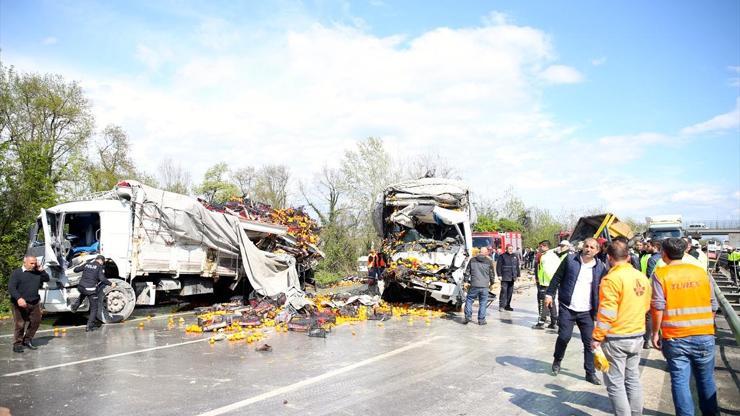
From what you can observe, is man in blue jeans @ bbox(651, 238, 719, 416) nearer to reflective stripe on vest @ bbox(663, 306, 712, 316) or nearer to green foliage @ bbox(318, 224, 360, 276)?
reflective stripe on vest @ bbox(663, 306, 712, 316)

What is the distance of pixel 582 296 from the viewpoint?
6457 mm

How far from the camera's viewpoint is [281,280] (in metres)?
14.8

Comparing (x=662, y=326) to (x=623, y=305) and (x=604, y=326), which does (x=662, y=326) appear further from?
(x=604, y=326)

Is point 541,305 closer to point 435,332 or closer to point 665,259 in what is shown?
point 435,332

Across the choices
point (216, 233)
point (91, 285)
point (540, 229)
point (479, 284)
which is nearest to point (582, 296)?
point (479, 284)

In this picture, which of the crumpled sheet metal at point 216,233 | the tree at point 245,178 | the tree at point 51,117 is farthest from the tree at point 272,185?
the crumpled sheet metal at point 216,233

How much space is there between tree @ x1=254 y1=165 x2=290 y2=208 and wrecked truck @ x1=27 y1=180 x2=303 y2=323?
3143 centimetres

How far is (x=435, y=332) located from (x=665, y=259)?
19.1 feet

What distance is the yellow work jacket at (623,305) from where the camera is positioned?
454 centimetres

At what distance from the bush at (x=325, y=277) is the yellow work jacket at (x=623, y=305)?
735 inches

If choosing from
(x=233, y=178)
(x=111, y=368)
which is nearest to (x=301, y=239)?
(x=111, y=368)

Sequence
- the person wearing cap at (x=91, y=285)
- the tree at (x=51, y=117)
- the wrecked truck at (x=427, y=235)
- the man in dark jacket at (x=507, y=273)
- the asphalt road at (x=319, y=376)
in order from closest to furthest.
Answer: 1. the asphalt road at (x=319, y=376)
2. the person wearing cap at (x=91, y=285)
3. the wrecked truck at (x=427, y=235)
4. the man in dark jacket at (x=507, y=273)
5. the tree at (x=51, y=117)

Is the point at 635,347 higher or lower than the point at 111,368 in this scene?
higher

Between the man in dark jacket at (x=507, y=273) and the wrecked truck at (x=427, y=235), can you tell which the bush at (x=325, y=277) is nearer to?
the wrecked truck at (x=427, y=235)
